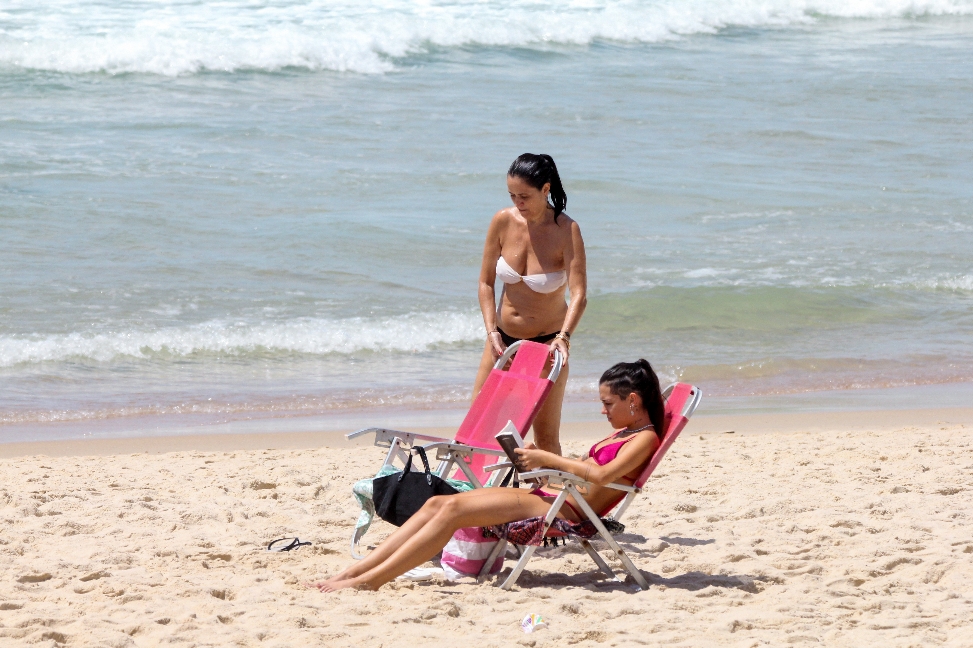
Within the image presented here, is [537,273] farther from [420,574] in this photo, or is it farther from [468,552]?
[420,574]

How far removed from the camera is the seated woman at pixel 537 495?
410 cm

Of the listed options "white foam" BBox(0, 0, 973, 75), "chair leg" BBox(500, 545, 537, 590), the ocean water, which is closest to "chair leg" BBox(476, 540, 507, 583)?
"chair leg" BBox(500, 545, 537, 590)

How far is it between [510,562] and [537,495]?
0.44m

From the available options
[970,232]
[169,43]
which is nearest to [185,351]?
[970,232]

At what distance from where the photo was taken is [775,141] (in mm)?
16078

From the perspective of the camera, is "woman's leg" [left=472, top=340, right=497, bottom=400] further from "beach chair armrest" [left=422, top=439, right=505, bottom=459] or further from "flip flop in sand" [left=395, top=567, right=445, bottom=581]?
"flip flop in sand" [left=395, top=567, right=445, bottom=581]

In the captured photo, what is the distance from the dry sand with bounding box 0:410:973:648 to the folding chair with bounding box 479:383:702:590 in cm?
9

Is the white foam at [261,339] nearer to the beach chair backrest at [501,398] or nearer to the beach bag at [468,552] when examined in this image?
the beach chair backrest at [501,398]

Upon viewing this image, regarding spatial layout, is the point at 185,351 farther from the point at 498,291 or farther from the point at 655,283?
the point at 655,283

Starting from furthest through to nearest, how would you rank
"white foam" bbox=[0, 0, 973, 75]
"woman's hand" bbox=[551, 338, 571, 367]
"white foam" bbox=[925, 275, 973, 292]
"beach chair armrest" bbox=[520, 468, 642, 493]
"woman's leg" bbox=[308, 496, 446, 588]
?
"white foam" bbox=[0, 0, 973, 75] < "white foam" bbox=[925, 275, 973, 292] < "woman's hand" bbox=[551, 338, 571, 367] < "woman's leg" bbox=[308, 496, 446, 588] < "beach chair armrest" bbox=[520, 468, 642, 493]

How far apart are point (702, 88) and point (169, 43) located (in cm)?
885

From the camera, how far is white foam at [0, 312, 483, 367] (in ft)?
28.0

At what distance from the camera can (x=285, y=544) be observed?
4750mm

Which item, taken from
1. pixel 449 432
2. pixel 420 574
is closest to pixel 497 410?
pixel 420 574
